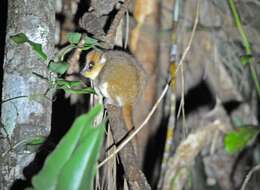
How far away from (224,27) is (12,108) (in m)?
3.14

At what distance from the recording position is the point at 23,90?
1729 mm

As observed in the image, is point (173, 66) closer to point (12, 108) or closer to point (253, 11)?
point (12, 108)

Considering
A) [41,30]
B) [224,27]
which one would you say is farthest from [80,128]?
[224,27]

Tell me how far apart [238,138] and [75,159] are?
90cm

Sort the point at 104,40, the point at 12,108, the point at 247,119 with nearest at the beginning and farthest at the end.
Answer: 1. the point at 12,108
2. the point at 104,40
3. the point at 247,119

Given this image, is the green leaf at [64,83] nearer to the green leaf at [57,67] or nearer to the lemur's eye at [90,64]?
the green leaf at [57,67]

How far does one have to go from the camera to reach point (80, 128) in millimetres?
1071

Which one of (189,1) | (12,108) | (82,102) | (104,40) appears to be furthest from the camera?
(189,1)

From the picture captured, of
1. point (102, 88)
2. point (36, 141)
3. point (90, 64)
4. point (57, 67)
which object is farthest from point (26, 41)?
point (102, 88)

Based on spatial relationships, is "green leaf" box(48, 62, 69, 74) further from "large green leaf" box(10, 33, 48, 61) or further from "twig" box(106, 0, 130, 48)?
"twig" box(106, 0, 130, 48)

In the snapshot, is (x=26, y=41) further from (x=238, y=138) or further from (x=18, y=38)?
(x=238, y=138)

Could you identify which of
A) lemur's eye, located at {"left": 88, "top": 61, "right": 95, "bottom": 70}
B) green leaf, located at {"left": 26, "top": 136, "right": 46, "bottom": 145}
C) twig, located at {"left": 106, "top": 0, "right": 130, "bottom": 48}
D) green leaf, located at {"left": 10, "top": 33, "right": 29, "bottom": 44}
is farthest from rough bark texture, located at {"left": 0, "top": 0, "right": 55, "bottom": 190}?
lemur's eye, located at {"left": 88, "top": 61, "right": 95, "bottom": 70}

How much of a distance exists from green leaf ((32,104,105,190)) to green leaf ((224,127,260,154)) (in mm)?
797

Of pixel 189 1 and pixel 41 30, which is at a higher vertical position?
pixel 189 1
